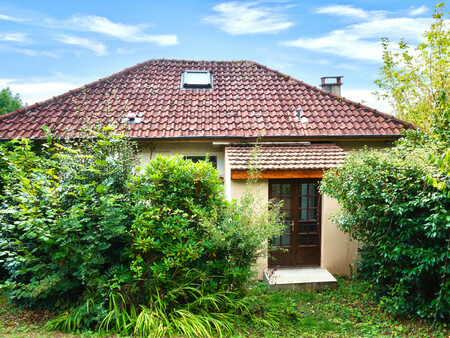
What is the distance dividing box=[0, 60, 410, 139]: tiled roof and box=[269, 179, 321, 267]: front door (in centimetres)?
166

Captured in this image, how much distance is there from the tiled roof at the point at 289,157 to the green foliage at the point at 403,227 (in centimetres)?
142

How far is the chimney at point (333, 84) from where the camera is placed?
12.0 m

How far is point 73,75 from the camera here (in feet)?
39.3

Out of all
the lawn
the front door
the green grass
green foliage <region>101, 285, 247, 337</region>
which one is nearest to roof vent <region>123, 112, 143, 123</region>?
the front door

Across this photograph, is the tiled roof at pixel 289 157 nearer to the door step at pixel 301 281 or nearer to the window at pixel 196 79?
the door step at pixel 301 281

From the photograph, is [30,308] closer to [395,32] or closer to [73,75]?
[73,75]

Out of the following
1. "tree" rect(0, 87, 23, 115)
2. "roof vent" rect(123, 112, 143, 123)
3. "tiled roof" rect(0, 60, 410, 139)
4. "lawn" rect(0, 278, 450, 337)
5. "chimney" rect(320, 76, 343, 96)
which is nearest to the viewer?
"lawn" rect(0, 278, 450, 337)

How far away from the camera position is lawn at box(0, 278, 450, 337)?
14.5 ft

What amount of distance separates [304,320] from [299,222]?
2963 millimetres

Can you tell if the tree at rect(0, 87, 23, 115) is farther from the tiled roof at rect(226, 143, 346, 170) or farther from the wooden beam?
the wooden beam

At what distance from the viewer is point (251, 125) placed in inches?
343

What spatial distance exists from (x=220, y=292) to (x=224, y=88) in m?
7.97

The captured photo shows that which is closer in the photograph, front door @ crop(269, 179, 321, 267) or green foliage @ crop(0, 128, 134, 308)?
green foliage @ crop(0, 128, 134, 308)

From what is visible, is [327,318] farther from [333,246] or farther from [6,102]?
[6,102]
